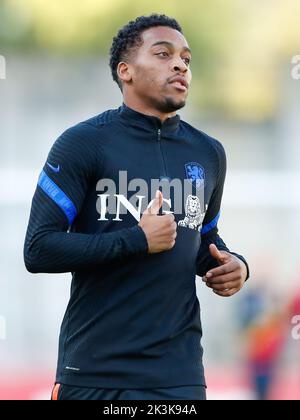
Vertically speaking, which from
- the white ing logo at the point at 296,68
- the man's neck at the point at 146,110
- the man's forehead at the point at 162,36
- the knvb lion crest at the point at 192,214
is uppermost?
the white ing logo at the point at 296,68

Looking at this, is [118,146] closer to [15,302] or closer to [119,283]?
[119,283]

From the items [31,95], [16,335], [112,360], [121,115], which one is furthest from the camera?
[31,95]

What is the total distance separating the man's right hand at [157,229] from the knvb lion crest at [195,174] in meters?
0.29

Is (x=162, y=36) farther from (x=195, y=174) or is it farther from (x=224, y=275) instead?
(x=224, y=275)

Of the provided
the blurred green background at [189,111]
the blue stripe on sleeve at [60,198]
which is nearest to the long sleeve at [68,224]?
the blue stripe on sleeve at [60,198]

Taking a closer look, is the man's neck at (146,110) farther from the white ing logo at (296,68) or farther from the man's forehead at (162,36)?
the white ing logo at (296,68)

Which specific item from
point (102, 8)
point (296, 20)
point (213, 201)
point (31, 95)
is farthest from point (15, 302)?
point (213, 201)

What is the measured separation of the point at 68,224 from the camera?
382cm

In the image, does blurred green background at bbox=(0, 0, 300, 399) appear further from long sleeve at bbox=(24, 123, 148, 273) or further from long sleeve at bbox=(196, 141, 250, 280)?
long sleeve at bbox=(24, 123, 148, 273)

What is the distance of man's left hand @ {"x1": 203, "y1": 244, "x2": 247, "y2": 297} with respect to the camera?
13.0ft

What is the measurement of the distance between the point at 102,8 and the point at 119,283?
306 inches

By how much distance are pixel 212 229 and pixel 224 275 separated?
385 mm

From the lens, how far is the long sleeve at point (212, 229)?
4160 mm

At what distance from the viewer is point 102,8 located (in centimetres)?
1113
